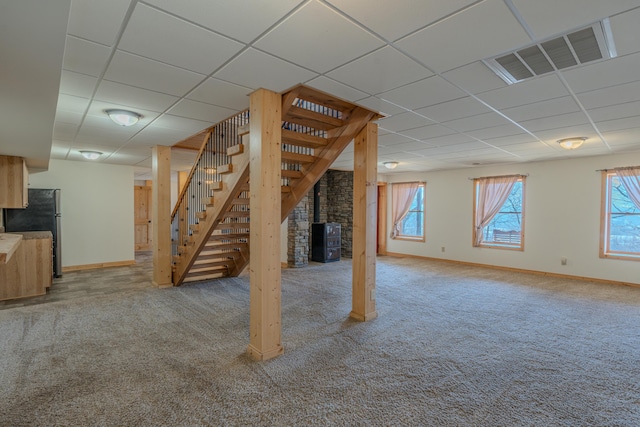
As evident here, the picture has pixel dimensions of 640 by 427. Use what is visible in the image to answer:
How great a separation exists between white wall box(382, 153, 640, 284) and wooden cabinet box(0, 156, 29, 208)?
27.5 ft

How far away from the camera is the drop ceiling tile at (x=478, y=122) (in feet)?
11.5

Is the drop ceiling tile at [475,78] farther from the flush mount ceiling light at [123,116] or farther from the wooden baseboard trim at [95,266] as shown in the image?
the wooden baseboard trim at [95,266]

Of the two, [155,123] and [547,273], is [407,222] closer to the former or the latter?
[547,273]

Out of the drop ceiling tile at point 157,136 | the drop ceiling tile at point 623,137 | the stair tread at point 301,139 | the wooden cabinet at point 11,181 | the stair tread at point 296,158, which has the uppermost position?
the drop ceiling tile at point 623,137

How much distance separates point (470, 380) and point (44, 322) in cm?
454

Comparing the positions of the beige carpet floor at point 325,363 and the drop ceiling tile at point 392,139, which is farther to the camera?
the drop ceiling tile at point 392,139

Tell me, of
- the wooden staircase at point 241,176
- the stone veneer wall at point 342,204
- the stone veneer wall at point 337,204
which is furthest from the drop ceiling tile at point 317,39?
the stone veneer wall at point 342,204

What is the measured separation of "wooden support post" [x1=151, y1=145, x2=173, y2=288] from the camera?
508 centimetres

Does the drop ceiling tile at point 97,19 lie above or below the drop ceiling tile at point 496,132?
below

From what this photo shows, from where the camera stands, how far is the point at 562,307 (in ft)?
14.3

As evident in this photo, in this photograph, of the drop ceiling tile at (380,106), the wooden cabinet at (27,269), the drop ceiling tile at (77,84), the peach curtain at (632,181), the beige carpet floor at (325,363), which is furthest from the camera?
the peach curtain at (632,181)

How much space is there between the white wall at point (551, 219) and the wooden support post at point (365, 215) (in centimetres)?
486

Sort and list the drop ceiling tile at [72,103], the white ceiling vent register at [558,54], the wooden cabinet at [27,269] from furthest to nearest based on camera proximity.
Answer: the wooden cabinet at [27,269]
the drop ceiling tile at [72,103]
the white ceiling vent register at [558,54]

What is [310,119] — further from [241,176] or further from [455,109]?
[455,109]
